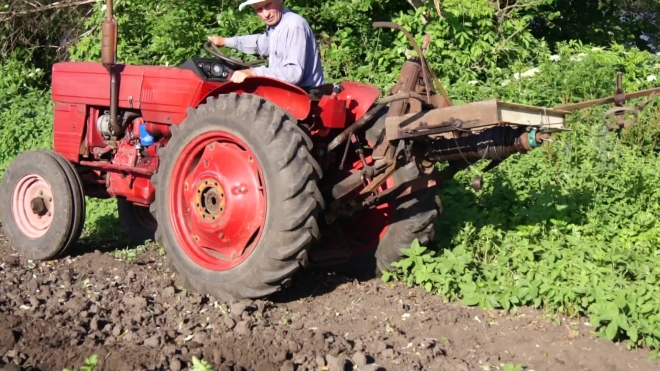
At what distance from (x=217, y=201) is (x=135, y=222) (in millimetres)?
2254

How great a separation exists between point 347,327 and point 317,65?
1.85 metres

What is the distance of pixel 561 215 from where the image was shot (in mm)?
6680

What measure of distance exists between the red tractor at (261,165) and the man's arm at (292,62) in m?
0.12

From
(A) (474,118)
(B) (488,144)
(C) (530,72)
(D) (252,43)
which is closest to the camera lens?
(A) (474,118)

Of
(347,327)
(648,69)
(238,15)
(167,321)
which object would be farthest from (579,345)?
(238,15)

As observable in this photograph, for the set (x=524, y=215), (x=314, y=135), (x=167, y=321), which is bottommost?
(x=167, y=321)

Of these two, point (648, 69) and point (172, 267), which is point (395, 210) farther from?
point (648, 69)

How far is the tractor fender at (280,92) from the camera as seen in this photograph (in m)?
5.35

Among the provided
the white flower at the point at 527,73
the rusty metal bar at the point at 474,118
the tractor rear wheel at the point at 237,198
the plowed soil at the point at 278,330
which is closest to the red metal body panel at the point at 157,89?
the tractor rear wheel at the point at 237,198

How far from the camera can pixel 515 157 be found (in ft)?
26.7

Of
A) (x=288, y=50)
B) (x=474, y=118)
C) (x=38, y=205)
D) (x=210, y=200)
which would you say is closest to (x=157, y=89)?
(x=210, y=200)

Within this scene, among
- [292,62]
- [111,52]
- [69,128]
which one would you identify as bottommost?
[69,128]

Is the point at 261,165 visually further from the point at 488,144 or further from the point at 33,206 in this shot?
the point at 33,206

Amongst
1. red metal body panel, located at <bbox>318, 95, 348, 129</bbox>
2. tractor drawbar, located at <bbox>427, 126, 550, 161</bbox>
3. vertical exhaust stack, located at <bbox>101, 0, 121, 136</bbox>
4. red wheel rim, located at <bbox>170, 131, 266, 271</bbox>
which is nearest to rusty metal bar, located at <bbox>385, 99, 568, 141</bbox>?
tractor drawbar, located at <bbox>427, 126, 550, 161</bbox>
